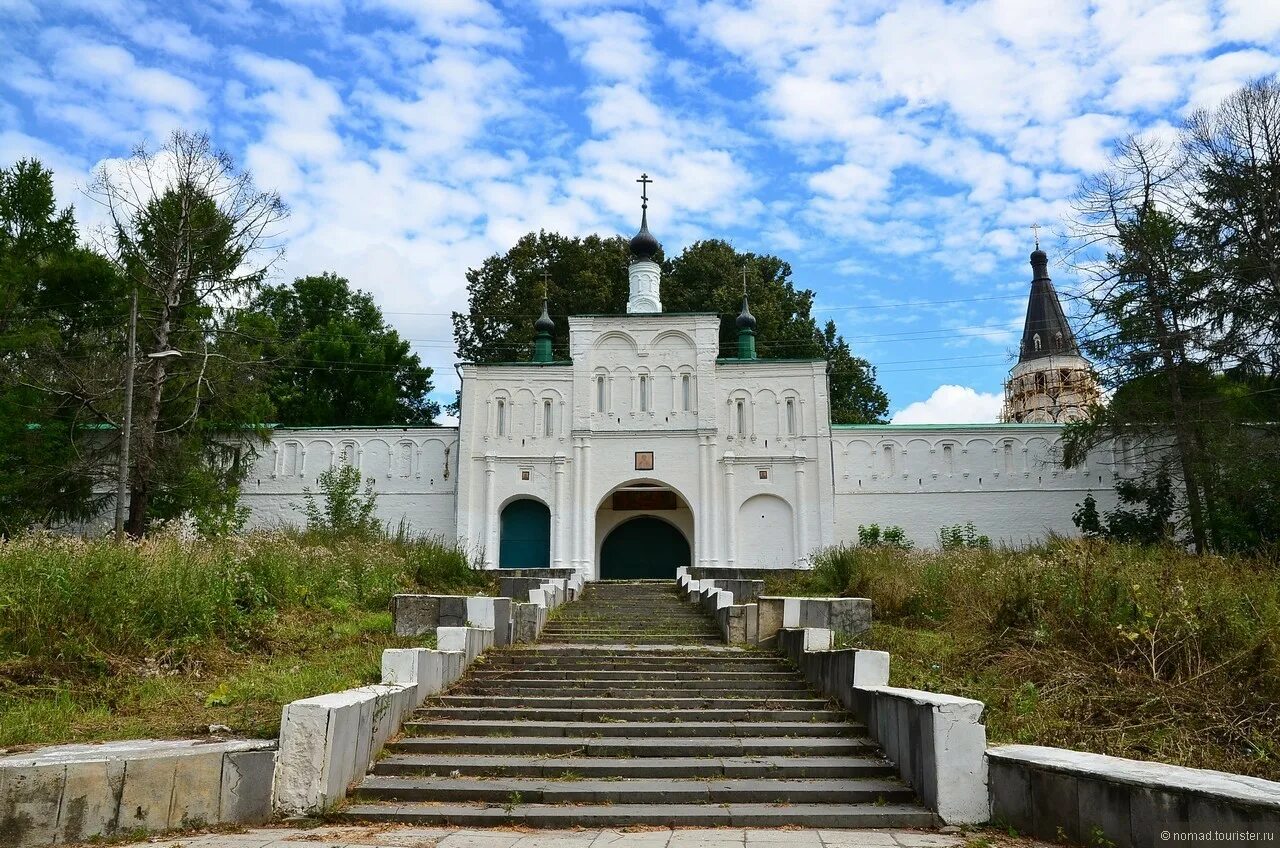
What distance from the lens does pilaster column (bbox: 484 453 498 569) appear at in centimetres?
2780

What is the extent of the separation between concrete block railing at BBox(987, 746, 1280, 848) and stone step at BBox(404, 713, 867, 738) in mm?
2044

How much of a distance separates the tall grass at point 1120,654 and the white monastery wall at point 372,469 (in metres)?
20.1

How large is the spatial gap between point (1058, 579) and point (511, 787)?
237 inches

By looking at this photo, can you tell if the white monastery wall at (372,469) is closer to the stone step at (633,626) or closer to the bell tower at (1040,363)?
the stone step at (633,626)

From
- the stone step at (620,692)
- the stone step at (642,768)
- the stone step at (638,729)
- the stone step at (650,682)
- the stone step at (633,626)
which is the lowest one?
the stone step at (642,768)

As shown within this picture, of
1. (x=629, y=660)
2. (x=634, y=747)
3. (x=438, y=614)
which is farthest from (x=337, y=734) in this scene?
(x=438, y=614)

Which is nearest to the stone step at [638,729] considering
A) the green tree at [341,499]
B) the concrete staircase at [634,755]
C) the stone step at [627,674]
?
the concrete staircase at [634,755]

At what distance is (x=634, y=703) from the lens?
870 cm

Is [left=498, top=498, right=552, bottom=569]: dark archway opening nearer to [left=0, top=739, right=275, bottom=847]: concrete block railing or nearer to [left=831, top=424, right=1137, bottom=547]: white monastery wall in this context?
[left=831, top=424, right=1137, bottom=547]: white monastery wall

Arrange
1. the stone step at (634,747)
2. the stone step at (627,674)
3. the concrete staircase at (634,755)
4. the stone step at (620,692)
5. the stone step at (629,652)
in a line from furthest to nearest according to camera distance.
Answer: the stone step at (629,652), the stone step at (627,674), the stone step at (620,692), the stone step at (634,747), the concrete staircase at (634,755)

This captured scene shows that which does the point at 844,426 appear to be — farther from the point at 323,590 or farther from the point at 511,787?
the point at 511,787

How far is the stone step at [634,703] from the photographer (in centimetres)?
855

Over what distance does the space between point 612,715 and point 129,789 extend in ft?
13.0

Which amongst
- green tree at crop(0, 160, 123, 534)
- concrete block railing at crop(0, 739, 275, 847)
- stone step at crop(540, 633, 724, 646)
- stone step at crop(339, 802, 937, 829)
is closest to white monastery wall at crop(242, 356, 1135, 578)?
green tree at crop(0, 160, 123, 534)
